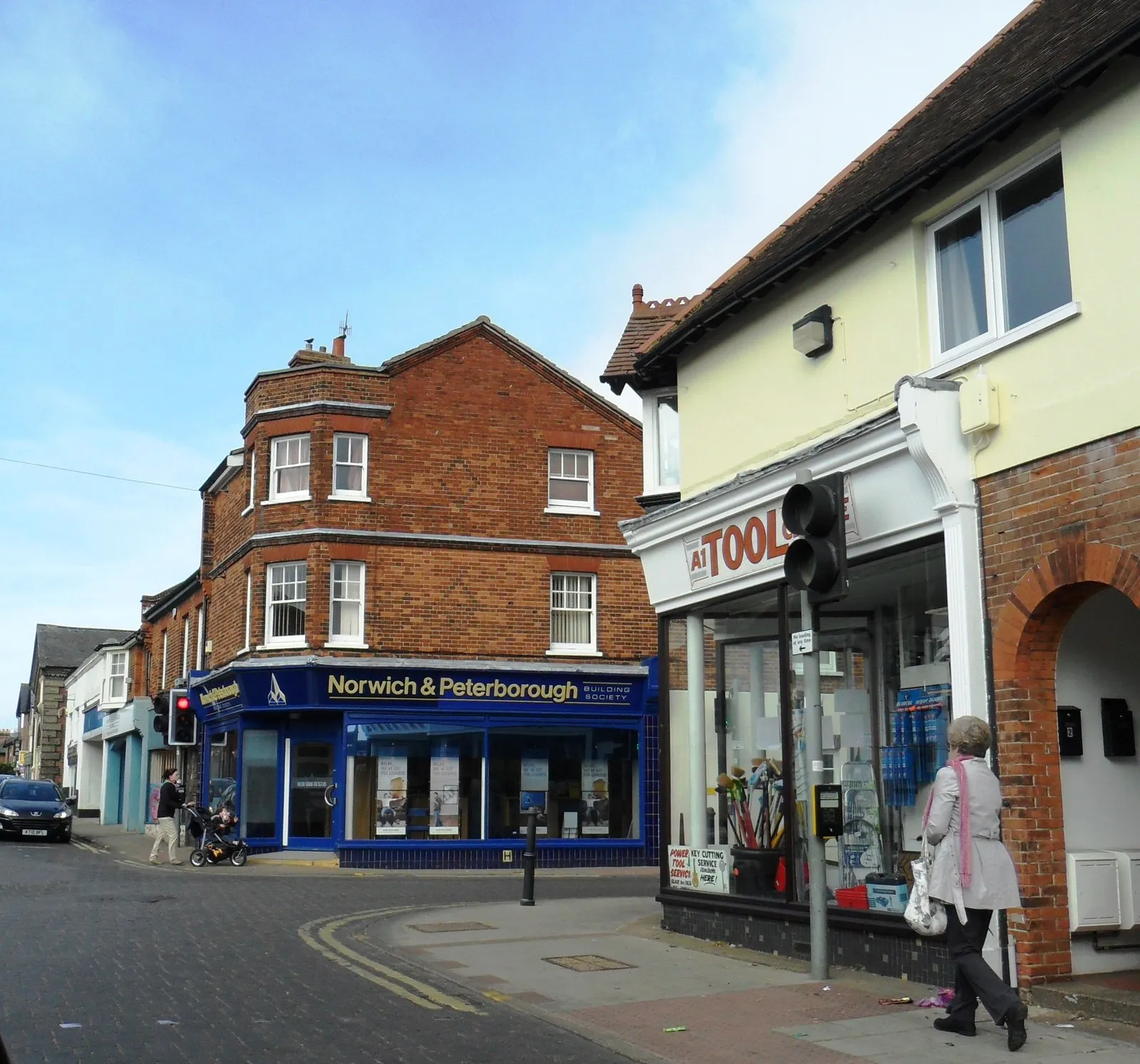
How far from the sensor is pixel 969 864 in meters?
7.27

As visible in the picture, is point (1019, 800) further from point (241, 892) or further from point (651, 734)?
point (651, 734)

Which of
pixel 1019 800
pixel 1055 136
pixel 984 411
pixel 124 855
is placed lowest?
pixel 124 855

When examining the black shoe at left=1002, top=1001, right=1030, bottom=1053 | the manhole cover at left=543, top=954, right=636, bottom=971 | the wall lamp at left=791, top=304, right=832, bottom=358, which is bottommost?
the manhole cover at left=543, top=954, right=636, bottom=971

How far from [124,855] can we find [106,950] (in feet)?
52.2

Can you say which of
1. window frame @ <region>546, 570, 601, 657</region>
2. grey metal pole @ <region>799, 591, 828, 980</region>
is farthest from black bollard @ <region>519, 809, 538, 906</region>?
window frame @ <region>546, 570, 601, 657</region>

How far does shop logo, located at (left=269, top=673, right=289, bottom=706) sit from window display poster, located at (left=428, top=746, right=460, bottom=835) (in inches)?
120

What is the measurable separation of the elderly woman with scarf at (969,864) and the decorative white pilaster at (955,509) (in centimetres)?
121

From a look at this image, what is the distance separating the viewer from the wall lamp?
424 inches

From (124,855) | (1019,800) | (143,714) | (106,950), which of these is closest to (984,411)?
(1019,800)

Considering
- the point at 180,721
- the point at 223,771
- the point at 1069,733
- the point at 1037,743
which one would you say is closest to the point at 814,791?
the point at 1037,743

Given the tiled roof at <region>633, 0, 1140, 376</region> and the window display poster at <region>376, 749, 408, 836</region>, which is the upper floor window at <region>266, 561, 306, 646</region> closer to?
the window display poster at <region>376, 749, 408, 836</region>

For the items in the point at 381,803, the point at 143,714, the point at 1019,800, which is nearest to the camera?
the point at 1019,800

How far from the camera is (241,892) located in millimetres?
17422

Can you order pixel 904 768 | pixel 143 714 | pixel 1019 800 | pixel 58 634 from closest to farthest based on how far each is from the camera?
pixel 1019 800 → pixel 904 768 → pixel 143 714 → pixel 58 634
